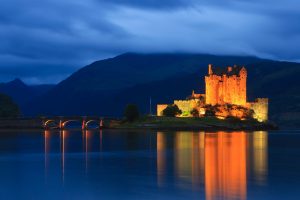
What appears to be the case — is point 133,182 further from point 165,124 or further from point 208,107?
point 208,107

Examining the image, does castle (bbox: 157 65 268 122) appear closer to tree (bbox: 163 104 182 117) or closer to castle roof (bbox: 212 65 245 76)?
castle roof (bbox: 212 65 245 76)

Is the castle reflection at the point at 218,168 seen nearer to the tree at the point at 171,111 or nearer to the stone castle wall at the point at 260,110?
the tree at the point at 171,111

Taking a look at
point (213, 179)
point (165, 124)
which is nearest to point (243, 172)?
point (213, 179)

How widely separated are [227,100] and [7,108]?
4666 centimetres

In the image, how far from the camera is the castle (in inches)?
4520

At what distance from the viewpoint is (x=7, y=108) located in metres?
135

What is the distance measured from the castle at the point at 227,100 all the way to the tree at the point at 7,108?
3206 cm

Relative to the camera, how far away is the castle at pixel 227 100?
377 ft

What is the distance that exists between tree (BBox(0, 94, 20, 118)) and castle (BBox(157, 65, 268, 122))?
32057mm

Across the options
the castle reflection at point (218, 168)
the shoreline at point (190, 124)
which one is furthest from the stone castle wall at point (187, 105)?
the castle reflection at point (218, 168)

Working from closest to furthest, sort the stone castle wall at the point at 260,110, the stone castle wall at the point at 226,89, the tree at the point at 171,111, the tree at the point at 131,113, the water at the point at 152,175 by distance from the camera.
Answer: the water at the point at 152,175, the tree at the point at 131,113, the tree at the point at 171,111, the stone castle wall at the point at 260,110, the stone castle wall at the point at 226,89

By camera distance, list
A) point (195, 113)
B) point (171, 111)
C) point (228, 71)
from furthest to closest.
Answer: point (228, 71) < point (195, 113) < point (171, 111)

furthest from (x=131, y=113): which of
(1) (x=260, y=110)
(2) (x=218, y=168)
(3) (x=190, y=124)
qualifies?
(2) (x=218, y=168)

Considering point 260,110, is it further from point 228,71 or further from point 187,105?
point 187,105
